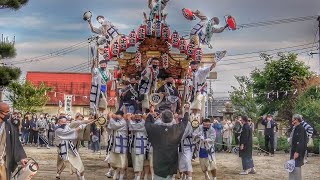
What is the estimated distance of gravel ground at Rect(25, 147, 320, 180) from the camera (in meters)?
17.0

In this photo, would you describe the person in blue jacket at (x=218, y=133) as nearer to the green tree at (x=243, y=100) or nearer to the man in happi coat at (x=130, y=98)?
the man in happi coat at (x=130, y=98)

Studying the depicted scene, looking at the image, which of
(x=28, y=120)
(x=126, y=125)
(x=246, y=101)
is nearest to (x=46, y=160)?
(x=126, y=125)

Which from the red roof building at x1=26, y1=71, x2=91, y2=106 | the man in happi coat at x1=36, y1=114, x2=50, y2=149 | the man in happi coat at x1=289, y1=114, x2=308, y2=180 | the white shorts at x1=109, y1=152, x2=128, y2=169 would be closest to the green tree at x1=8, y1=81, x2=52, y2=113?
the red roof building at x1=26, y1=71, x2=91, y2=106

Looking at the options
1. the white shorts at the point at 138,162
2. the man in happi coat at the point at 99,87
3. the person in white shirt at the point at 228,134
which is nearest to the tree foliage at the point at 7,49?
the man in happi coat at the point at 99,87

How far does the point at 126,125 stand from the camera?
15.1 meters

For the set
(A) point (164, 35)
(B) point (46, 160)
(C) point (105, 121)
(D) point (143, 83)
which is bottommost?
(B) point (46, 160)

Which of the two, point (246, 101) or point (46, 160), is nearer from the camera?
point (46, 160)

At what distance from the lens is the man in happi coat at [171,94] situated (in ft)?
58.5

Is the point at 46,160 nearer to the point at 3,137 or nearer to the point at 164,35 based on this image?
the point at 164,35

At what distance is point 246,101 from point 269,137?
2702 cm

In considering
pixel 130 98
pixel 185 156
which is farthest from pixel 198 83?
pixel 185 156

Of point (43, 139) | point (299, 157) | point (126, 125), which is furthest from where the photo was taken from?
point (43, 139)

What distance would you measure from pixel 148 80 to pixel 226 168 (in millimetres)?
4397

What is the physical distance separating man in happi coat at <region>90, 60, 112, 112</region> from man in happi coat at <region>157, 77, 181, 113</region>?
1850 mm
